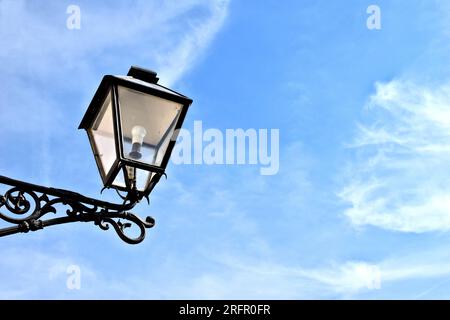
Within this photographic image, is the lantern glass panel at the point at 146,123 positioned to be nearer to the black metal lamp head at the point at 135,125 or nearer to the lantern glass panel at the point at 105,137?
the black metal lamp head at the point at 135,125

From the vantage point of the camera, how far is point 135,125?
4184 millimetres

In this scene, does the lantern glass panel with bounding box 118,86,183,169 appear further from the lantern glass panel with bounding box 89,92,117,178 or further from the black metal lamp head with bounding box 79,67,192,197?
the lantern glass panel with bounding box 89,92,117,178

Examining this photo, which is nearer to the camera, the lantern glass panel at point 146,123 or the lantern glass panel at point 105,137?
the lantern glass panel at point 146,123

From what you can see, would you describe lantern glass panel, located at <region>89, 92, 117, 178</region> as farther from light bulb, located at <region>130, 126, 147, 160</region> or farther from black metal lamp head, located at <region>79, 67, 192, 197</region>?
light bulb, located at <region>130, 126, 147, 160</region>

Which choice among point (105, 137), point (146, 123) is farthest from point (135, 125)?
point (105, 137)

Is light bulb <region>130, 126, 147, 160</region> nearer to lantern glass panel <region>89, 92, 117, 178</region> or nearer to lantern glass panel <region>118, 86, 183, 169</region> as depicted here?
lantern glass panel <region>118, 86, 183, 169</region>

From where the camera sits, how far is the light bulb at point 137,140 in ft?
13.5

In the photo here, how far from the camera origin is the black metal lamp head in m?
4.13

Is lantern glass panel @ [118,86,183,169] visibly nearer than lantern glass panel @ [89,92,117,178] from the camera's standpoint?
Yes

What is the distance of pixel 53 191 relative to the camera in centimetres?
404

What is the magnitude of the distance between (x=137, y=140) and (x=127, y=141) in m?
0.07

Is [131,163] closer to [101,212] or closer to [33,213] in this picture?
[101,212]

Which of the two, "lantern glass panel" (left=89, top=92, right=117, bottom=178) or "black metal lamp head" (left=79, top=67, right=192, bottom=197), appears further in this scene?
"lantern glass panel" (left=89, top=92, right=117, bottom=178)
